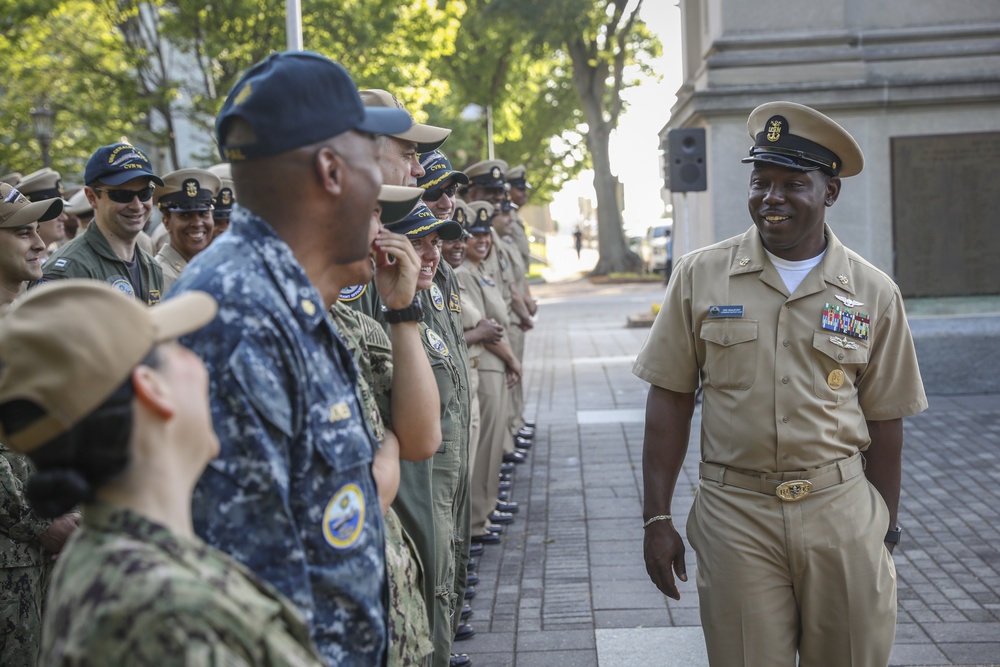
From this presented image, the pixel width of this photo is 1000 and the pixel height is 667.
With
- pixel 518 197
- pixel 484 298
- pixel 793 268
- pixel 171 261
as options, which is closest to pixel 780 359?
pixel 793 268

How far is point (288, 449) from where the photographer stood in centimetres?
194

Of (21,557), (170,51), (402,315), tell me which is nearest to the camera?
(402,315)

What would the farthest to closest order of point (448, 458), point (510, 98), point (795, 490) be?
point (510, 98), point (448, 458), point (795, 490)

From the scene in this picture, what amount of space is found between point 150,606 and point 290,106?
Answer: 1.00 meters

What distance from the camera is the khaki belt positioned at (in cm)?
337

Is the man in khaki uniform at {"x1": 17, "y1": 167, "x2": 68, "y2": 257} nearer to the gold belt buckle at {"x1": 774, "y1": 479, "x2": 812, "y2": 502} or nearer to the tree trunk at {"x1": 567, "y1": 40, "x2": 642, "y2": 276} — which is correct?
the gold belt buckle at {"x1": 774, "y1": 479, "x2": 812, "y2": 502}

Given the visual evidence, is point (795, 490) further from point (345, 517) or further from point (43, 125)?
point (43, 125)

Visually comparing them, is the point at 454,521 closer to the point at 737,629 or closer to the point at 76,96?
the point at 737,629

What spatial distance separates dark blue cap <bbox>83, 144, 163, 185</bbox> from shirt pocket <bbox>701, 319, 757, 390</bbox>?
138 inches

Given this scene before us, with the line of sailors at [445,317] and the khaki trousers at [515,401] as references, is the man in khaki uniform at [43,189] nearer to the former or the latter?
the line of sailors at [445,317]

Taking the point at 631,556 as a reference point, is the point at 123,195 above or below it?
above

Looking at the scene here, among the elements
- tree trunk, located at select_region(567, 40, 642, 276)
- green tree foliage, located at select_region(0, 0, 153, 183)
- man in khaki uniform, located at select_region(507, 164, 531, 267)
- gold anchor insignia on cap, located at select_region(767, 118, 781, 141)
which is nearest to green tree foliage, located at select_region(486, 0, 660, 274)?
tree trunk, located at select_region(567, 40, 642, 276)

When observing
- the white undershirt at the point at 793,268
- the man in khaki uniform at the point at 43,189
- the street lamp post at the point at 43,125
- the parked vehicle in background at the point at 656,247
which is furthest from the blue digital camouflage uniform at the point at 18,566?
the parked vehicle in background at the point at 656,247

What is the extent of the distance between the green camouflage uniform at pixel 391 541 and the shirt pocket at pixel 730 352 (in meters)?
1.07
